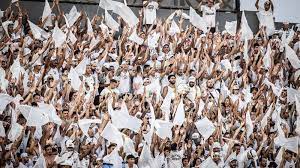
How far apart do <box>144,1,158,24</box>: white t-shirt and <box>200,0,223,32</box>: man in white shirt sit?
4.33 feet

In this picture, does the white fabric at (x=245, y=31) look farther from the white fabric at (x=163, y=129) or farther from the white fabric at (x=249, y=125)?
the white fabric at (x=163, y=129)

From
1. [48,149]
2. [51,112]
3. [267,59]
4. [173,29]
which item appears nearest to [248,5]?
[267,59]

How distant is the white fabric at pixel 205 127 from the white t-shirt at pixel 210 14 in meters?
3.74

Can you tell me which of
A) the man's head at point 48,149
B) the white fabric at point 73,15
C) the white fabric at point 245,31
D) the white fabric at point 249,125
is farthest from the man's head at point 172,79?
the man's head at point 48,149

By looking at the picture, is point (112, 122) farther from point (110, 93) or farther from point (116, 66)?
point (116, 66)

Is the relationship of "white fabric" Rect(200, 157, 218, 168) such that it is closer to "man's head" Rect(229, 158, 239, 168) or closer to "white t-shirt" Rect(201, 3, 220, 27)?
"man's head" Rect(229, 158, 239, 168)

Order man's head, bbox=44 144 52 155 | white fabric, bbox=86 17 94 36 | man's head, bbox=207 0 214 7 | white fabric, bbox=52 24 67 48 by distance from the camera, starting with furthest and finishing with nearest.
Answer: man's head, bbox=207 0 214 7, white fabric, bbox=86 17 94 36, white fabric, bbox=52 24 67 48, man's head, bbox=44 144 52 155

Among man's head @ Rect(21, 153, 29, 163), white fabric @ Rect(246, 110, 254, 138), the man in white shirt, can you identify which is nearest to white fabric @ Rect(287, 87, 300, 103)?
white fabric @ Rect(246, 110, 254, 138)

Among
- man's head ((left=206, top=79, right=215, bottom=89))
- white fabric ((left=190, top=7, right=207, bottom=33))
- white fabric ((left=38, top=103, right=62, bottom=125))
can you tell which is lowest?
white fabric ((left=38, top=103, right=62, bottom=125))

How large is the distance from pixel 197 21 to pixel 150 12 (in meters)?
1.25

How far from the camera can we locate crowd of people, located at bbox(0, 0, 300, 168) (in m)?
11.1

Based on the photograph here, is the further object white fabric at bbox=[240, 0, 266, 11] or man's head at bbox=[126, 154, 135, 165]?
white fabric at bbox=[240, 0, 266, 11]

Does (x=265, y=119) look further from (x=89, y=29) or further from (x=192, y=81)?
(x=89, y=29)

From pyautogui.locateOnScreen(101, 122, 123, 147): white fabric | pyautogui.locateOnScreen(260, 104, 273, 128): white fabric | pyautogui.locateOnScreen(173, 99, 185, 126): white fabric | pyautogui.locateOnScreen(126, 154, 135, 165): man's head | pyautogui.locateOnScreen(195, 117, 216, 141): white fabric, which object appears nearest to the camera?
pyautogui.locateOnScreen(126, 154, 135, 165): man's head
